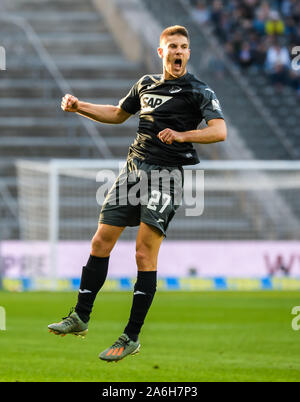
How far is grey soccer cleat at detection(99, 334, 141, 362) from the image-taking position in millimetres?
6645

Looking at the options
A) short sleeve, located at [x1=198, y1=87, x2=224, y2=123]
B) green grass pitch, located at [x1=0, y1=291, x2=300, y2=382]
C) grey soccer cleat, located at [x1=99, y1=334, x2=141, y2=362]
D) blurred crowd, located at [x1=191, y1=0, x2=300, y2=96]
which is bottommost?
green grass pitch, located at [x1=0, y1=291, x2=300, y2=382]

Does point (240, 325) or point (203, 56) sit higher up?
point (203, 56)

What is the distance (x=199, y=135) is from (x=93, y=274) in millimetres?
1354

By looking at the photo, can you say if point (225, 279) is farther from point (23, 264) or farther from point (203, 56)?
point (203, 56)

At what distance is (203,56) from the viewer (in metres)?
22.4

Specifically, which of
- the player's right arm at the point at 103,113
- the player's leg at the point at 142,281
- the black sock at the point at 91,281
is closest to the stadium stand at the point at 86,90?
the player's right arm at the point at 103,113

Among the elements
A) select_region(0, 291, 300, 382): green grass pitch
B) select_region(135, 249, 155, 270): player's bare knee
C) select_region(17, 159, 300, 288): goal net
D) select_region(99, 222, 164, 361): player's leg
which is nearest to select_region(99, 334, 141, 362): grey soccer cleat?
select_region(99, 222, 164, 361): player's leg

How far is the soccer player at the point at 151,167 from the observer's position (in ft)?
22.4

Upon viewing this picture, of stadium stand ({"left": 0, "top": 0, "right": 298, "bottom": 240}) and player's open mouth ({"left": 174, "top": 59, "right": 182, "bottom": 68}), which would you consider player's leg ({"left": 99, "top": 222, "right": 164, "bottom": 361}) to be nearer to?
player's open mouth ({"left": 174, "top": 59, "right": 182, "bottom": 68})

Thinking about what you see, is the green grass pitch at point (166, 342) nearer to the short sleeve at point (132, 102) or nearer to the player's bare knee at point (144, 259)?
the player's bare knee at point (144, 259)

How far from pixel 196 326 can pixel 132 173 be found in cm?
464

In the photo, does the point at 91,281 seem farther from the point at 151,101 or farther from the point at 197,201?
the point at 197,201

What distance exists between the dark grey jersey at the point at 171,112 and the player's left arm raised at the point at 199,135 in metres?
0.09

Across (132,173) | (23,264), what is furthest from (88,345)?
(23,264)
